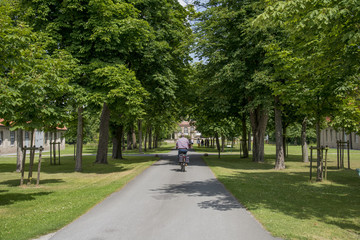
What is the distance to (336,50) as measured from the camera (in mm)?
7914

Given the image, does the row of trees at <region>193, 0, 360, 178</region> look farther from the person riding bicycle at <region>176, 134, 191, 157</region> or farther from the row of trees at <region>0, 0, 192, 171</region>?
the person riding bicycle at <region>176, 134, 191, 157</region>

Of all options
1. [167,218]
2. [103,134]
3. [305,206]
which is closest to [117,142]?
[103,134]

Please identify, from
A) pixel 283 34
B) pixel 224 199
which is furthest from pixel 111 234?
pixel 283 34

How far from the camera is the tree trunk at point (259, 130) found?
22.0 metres

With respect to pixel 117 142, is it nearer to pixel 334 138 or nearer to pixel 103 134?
Result: pixel 103 134

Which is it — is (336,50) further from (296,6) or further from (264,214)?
(264,214)

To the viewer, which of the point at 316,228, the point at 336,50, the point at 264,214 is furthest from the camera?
the point at 336,50

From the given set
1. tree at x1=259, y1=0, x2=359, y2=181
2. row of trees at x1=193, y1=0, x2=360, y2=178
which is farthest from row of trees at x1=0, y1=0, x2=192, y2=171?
tree at x1=259, y1=0, x2=359, y2=181

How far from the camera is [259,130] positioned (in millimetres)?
22688

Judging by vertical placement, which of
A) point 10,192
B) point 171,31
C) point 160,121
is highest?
point 171,31

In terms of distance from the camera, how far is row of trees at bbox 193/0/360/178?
6.95 m

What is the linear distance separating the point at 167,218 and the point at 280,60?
9440mm

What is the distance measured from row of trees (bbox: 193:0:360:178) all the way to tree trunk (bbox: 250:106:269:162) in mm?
72

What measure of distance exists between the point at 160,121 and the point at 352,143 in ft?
103
